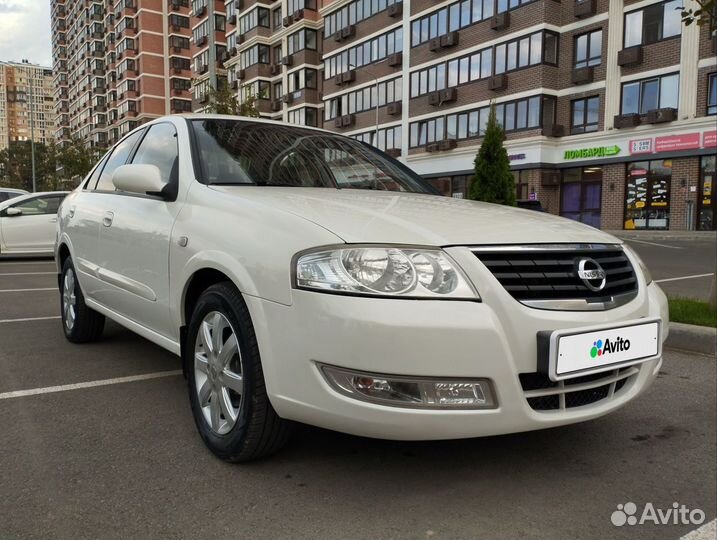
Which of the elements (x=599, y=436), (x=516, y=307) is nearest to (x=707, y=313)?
(x=599, y=436)

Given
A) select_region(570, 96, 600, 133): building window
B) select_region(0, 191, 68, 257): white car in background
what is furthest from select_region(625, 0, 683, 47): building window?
select_region(0, 191, 68, 257): white car in background

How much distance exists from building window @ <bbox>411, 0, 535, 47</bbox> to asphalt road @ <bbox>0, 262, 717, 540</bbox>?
27.5 metres

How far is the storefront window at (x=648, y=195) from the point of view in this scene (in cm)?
2344

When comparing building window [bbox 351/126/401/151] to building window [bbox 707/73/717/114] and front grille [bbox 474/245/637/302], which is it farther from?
front grille [bbox 474/245/637/302]

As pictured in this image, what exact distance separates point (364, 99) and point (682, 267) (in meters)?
28.1

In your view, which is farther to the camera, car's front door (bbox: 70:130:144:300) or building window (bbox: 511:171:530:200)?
building window (bbox: 511:171:530:200)

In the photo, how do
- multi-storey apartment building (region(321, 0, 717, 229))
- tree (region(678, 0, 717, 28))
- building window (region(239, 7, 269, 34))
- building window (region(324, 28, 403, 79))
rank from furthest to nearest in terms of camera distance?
building window (region(239, 7, 269, 34)) → building window (region(324, 28, 403, 79)) → multi-storey apartment building (region(321, 0, 717, 229)) → tree (region(678, 0, 717, 28))

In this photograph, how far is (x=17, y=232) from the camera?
1159cm

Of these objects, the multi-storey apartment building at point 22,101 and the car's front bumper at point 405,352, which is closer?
the car's front bumper at point 405,352

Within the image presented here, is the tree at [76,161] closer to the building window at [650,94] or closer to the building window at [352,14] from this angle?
the building window at [352,14]

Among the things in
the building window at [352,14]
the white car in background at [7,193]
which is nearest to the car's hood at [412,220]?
the white car in background at [7,193]

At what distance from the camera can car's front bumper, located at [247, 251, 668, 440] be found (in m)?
1.90

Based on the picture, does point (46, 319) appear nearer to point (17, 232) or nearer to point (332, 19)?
point (17, 232)

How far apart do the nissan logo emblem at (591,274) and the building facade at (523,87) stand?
575 inches
